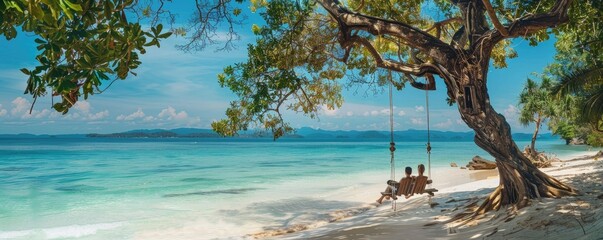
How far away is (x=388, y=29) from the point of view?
7938mm

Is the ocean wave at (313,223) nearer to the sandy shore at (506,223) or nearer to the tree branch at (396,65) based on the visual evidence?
the sandy shore at (506,223)

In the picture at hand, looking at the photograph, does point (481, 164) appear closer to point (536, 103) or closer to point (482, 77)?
point (536, 103)

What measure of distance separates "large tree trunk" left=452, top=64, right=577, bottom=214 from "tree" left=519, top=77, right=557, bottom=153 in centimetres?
2522

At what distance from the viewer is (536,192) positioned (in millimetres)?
7293

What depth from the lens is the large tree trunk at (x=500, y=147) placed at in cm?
739

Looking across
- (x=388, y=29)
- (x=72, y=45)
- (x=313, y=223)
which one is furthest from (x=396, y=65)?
(x=72, y=45)

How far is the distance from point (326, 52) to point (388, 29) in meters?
2.34

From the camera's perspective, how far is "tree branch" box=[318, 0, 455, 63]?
7.81 metres

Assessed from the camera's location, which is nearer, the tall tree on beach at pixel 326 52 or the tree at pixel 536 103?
the tall tree on beach at pixel 326 52

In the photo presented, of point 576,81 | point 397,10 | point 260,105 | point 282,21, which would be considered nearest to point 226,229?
point 260,105

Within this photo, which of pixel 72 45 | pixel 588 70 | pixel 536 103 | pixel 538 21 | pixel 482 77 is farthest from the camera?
pixel 536 103

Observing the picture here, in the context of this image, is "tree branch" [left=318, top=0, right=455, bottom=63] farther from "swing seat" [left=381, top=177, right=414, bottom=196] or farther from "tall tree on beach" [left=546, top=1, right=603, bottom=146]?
"tall tree on beach" [left=546, top=1, right=603, bottom=146]

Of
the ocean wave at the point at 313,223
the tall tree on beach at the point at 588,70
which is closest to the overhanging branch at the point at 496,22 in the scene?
the tall tree on beach at the point at 588,70

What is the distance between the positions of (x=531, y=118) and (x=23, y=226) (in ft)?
98.6
